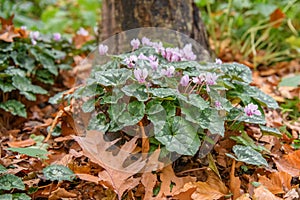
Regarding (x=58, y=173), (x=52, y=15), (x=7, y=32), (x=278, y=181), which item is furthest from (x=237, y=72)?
(x=52, y=15)

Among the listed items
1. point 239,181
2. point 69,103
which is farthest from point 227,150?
point 69,103

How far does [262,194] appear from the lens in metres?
1.64

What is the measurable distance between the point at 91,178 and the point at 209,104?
0.56m

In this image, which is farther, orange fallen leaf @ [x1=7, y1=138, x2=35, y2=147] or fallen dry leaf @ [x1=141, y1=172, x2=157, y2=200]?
orange fallen leaf @ [x1=7, y1=138, x2=35, y2=147]

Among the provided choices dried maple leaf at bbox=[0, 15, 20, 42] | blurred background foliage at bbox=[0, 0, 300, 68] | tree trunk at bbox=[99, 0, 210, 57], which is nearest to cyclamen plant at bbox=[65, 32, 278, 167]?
tree trunk at bbox=[99, 0, 210, 57]

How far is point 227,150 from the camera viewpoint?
1.90m

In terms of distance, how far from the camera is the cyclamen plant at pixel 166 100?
162cm

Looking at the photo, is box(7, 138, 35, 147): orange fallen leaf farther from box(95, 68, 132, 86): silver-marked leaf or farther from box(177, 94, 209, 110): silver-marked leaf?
box(177, 94, 209, 110): silver-marked leaf

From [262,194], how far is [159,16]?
1275 millimetres

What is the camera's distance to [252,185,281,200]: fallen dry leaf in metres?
1.63

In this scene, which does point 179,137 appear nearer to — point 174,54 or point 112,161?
point 112,161

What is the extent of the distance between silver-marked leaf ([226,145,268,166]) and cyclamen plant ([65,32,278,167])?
0.39 ft

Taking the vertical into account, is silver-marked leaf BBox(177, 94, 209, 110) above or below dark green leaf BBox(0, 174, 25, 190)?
above

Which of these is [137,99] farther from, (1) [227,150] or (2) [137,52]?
(1) [227,150]
